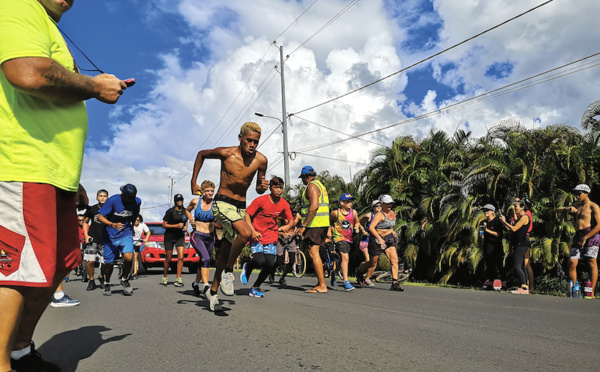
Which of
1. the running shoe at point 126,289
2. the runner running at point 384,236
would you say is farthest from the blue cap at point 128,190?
the runner running at point 384,236

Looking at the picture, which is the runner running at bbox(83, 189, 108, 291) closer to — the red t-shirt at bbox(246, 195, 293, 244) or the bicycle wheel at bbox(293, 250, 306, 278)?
the red t-shirt at bbox(246, 195, 293, 244)

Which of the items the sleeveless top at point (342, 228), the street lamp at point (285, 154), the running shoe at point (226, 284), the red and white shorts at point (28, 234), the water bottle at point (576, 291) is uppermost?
the street lamp at point (285, 154)

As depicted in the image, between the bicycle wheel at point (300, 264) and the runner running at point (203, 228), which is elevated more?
the runner running at point (203, 228)

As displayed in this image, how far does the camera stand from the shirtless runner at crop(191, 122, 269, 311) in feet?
18.4

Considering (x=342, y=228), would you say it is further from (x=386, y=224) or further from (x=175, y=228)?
(x=175, y=228)

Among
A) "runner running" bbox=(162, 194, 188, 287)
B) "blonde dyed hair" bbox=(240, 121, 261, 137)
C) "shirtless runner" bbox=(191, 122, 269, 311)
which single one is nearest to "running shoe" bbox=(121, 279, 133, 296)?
"runner running" bbox=(162, 194, 188, 287)

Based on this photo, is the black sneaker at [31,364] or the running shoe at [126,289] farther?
the running shoe at [126,289]

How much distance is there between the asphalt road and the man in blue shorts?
1.60 m

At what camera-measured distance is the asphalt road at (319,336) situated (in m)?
3.22

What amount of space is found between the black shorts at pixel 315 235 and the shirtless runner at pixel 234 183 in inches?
111

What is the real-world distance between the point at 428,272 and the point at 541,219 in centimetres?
355

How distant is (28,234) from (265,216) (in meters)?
5.64

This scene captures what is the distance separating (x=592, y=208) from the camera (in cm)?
845

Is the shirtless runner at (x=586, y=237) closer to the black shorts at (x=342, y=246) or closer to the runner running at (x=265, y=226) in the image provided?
the black shorts at (x=342, y=246)
